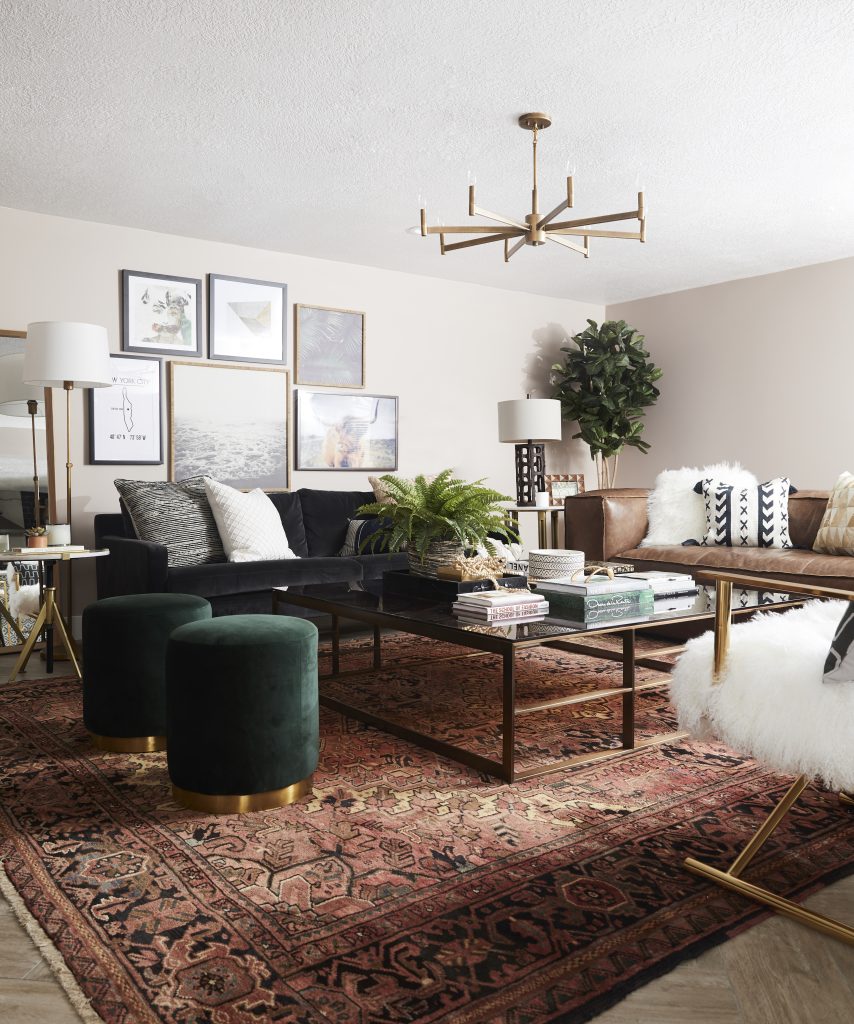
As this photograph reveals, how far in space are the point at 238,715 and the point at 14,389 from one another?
3166 mm

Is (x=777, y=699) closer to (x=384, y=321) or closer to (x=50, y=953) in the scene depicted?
(x=50, y=953)

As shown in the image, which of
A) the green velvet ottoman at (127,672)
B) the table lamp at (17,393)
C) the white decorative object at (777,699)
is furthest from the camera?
the table lamp at (17,393)

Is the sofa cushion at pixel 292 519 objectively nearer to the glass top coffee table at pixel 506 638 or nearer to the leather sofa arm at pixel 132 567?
the leather sofa arm at pixel 132 567

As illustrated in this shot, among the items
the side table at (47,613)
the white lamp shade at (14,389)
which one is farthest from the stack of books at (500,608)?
the white lamp shade at (14,389)

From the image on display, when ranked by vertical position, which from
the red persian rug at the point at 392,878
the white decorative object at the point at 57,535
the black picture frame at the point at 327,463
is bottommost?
the red persian rug at the point at 392,878

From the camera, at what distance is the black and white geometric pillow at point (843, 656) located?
5.34ft

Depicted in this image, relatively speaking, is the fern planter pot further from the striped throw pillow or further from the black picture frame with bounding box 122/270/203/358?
the black picture frame with bounding box 122/270/203/358

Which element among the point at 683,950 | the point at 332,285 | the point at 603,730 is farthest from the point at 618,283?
the point at 683,950

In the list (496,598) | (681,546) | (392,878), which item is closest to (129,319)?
(496,598)

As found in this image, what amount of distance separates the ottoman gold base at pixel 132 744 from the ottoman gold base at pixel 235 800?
48cm

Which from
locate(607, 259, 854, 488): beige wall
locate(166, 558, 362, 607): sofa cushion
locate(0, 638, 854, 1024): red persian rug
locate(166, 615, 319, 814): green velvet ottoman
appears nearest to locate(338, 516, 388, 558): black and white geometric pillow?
locate(166, 558, 362, 607): sofa cushion

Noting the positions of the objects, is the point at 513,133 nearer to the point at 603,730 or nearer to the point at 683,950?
the point at 603,730

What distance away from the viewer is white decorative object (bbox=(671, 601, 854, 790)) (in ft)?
5.24

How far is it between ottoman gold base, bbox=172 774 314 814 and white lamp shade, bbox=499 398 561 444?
4.05m
